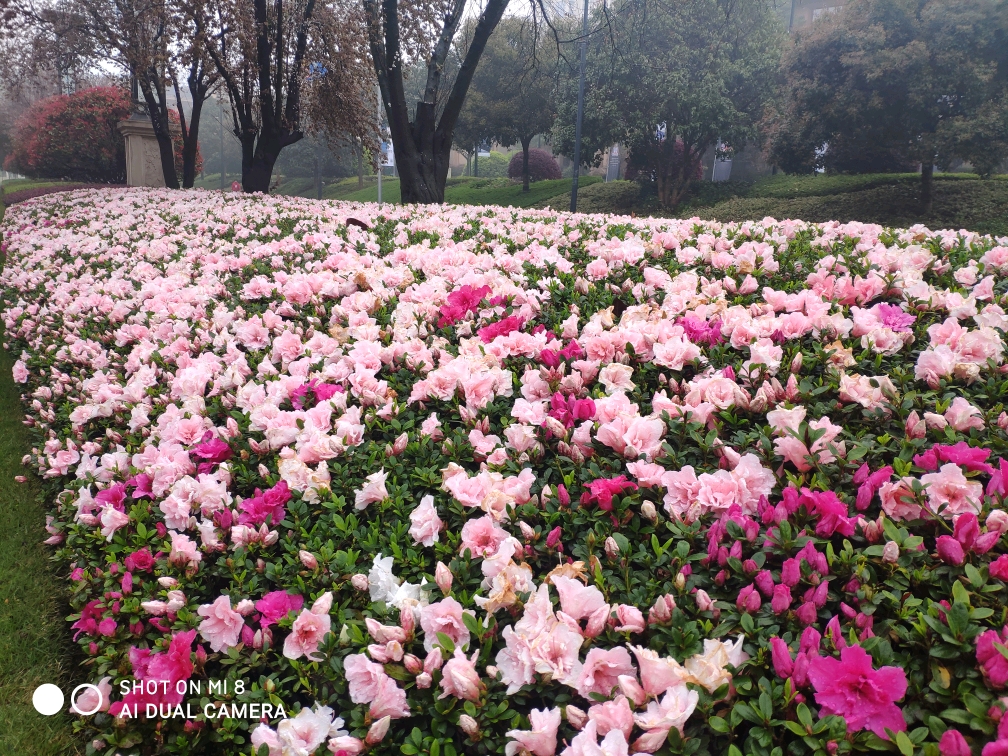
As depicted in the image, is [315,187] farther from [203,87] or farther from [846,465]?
[846,465]

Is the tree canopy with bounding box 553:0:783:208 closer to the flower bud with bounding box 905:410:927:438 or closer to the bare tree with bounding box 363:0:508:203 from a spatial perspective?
the bare tree with bounding box 363:0:508:203

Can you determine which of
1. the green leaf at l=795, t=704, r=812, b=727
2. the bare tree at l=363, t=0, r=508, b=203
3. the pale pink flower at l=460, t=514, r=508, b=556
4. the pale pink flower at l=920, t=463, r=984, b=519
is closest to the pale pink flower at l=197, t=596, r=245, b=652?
the pale pink flower at l=460, t=514, r=508, b=556

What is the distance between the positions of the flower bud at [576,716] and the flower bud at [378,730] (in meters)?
0.41

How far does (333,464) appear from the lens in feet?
→ 7.70

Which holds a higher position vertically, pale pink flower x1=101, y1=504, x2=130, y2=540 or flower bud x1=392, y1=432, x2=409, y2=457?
flower bud x1=392, y1=432, x2=409, y2=457

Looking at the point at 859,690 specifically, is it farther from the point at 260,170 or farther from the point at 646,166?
the point at 646,166

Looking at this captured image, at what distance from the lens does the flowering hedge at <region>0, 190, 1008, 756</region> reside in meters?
1.37

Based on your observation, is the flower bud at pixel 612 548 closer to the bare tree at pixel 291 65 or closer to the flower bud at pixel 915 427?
the flower bud at pixel 915 427

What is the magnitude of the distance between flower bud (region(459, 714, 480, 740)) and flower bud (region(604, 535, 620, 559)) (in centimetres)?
56

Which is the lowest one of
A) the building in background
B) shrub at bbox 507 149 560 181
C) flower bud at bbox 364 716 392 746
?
flower bud at bbox 364 716 392 746

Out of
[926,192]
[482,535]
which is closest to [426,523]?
[482,535]

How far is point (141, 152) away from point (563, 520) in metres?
29.0

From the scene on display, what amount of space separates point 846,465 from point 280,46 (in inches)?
691

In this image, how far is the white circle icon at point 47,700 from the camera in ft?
7.69
